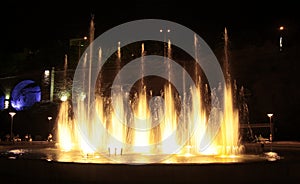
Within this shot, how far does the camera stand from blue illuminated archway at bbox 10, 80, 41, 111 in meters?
48.2

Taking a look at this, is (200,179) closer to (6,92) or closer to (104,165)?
(104,165)

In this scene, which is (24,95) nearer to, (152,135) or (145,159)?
(152,135)

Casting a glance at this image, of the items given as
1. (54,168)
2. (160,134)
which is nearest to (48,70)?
(160,134)

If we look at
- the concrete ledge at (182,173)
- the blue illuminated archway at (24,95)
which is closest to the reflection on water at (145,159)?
the concrete ledge at (182,173)

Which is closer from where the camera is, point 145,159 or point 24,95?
point 145,159

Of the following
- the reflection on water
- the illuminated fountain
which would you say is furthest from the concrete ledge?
the illuminated fountain

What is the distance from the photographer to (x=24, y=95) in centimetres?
4928

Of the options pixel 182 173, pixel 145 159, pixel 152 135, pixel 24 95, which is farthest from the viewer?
pixel 24 95

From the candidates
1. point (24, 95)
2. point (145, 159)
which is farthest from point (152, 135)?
point (24, 95)

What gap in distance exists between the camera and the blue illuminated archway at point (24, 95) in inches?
1898

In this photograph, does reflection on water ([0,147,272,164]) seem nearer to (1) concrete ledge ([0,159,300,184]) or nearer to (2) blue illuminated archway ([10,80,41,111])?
(1) concrete ledge ([0,159,300,184])

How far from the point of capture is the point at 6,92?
49281 millimetres

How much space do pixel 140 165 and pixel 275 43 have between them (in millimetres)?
31502

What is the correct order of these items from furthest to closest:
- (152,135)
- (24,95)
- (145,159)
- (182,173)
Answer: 1. (24,95)
2. (152,135)
3. (145,159)
4. (182,173)
